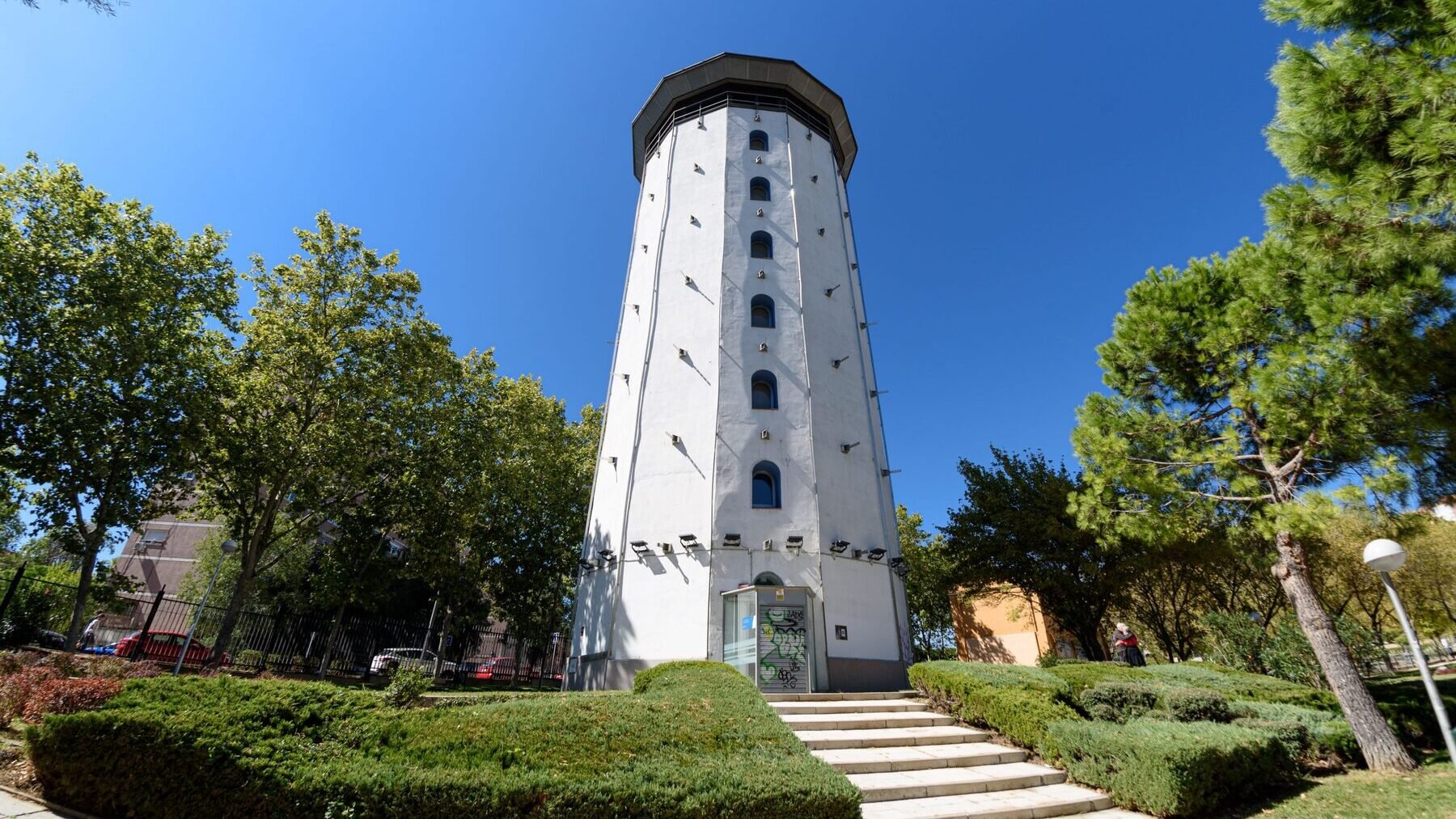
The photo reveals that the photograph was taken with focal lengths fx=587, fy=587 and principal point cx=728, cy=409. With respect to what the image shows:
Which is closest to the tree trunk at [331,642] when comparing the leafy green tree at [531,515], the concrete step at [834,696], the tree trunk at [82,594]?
the leafy green tree at [531,515]

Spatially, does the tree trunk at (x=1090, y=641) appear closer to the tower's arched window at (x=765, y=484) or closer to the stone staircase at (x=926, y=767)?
the stone staircase at (x=926, y=767)

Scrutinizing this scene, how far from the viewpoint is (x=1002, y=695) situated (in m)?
10.2

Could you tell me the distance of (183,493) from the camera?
61.8ft

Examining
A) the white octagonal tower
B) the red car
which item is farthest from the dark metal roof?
the red car

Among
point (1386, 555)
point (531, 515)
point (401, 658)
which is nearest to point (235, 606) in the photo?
point (401, 658)

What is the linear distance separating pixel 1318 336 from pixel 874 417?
39.4 feet

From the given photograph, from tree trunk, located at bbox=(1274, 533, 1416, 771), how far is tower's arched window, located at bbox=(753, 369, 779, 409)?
1209 centimetres

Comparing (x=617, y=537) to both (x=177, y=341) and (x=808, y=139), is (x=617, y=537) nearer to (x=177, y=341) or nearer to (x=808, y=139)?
(x=177, y=341)

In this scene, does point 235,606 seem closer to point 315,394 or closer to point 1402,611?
point 315,394

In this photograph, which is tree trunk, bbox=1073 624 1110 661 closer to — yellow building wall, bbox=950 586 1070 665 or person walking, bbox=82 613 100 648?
yellow building wall, bbox=950 586 1070 665

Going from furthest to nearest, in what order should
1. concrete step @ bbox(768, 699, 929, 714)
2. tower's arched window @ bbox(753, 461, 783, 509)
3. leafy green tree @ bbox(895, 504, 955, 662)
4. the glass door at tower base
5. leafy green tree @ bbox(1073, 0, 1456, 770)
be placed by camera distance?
leafy green tree @ bbox(895, 504, 955, 662)
tower's arched window @ bbox(753, 461, 783, 509)
the glass door at tower base
concrete step @ bbox(768, 699, 929, 714)
leafy green tree @ bbox(1073, 0, 1456, 770)

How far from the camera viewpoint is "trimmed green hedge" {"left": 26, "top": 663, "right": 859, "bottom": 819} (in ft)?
16.8

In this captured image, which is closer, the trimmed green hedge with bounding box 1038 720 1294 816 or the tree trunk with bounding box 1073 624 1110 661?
the trimmed green hedge with bounding box 1038 720 1294 816

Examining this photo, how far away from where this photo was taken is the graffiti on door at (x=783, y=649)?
1427 centimetres
